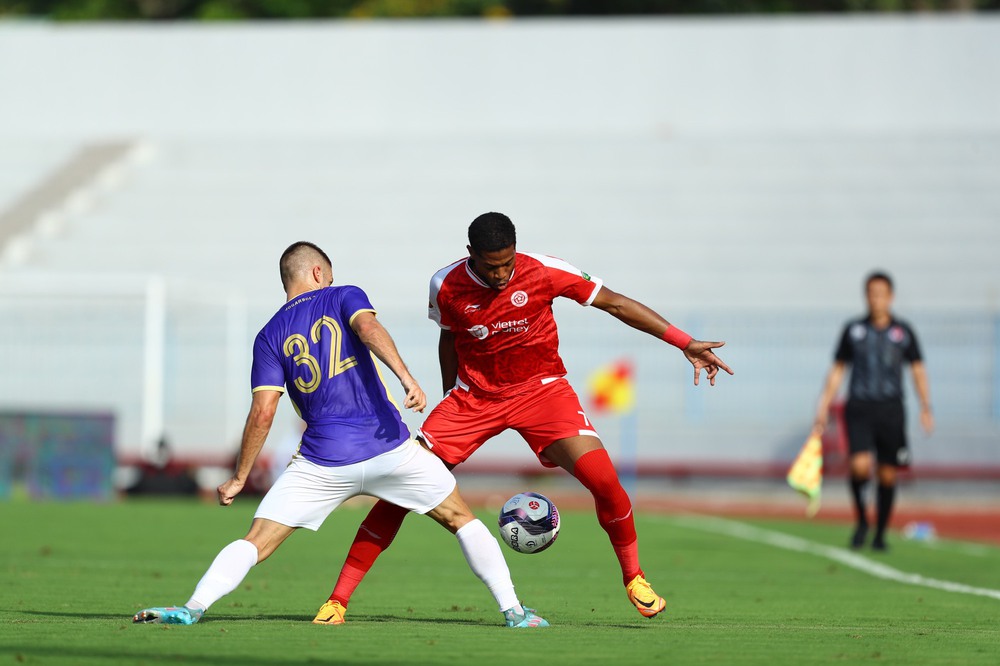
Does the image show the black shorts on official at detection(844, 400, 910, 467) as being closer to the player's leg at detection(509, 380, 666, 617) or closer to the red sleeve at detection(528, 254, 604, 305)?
the player's leg at detection(509, 380, 666, 617)

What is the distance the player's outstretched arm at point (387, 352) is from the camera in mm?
7060

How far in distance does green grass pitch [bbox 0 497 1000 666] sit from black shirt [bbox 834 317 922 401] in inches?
60.3

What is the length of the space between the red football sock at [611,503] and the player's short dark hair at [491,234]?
3.99 ft

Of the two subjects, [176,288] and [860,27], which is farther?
[860,27]

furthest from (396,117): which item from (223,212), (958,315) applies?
(958,315)

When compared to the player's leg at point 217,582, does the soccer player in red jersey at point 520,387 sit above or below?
above

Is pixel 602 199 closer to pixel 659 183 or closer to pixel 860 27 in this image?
pixel 659 183

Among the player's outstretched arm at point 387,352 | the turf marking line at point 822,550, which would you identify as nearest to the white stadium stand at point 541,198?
the turf marking line at point 822,550

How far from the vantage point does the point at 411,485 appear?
25.4 feet

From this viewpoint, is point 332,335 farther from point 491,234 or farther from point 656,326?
point 656,326

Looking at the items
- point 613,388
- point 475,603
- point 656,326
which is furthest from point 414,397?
point 613,388

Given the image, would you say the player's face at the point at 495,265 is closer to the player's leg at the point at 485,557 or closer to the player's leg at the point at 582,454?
the player's leg at the point at 582,454

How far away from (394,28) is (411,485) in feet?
99.7

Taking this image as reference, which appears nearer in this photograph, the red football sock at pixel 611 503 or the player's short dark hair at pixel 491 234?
the player's short dark hair at pixel 491 234
